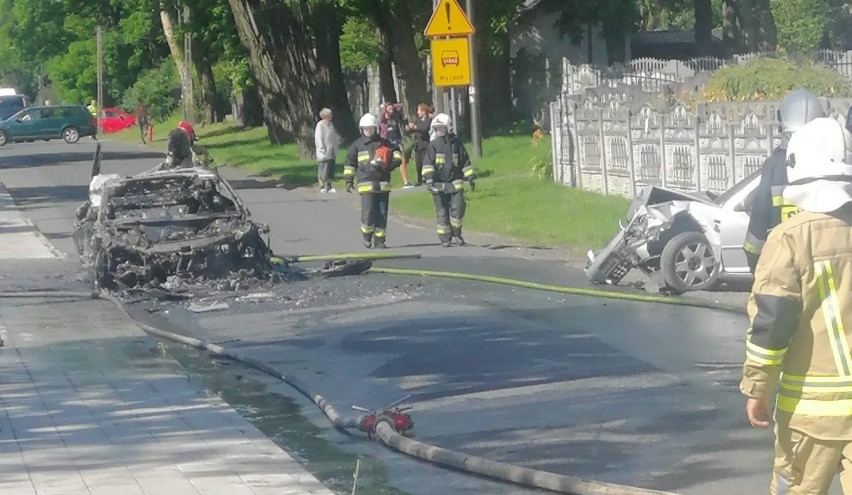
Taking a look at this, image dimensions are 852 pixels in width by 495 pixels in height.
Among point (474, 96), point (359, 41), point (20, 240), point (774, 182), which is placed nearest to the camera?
point (774, 182)

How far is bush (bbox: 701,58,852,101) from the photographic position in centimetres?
2350

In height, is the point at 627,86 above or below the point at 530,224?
above

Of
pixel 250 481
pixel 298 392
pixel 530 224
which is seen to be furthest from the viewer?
pixel 530 224

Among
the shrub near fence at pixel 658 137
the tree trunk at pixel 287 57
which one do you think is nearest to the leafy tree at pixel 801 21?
the tree trunk at pixel 287 57

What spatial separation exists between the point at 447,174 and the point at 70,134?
47.8 metres

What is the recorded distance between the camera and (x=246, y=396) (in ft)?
34.3

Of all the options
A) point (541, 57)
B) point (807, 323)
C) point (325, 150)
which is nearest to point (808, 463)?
point (807, 323)

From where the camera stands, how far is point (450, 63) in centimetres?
2530

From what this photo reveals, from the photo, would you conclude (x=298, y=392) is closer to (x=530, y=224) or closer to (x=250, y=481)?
(x=250, y=481)

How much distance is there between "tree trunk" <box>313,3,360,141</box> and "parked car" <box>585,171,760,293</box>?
2509 cm

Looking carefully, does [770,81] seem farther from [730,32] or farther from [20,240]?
[730,32]

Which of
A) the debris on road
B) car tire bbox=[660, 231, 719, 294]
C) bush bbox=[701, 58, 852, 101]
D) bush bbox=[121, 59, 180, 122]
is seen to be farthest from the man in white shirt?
bush bbox=[121, 59, 180, 122]

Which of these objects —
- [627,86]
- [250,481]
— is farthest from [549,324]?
[627,86]

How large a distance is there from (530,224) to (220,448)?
1334cm
